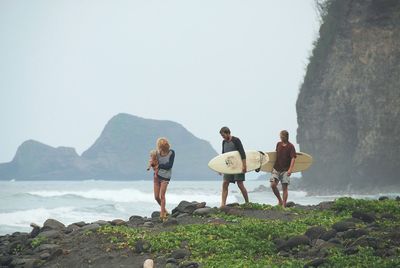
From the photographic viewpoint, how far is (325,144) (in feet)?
304

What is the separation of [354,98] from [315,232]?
234 ft

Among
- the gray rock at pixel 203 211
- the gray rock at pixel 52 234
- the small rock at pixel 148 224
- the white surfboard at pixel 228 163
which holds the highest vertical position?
the white surfboard at pixel 228 163

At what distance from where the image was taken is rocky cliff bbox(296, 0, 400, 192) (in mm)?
78000

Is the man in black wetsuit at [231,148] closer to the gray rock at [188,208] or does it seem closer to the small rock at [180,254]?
the gray rock at [188,208]

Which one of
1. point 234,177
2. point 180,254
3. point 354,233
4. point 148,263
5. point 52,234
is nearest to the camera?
point 148,263

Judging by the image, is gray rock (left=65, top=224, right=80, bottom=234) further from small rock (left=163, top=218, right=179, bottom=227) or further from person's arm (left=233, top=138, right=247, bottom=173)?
person's arm (left=233, top=138, right=247, bottom=173)

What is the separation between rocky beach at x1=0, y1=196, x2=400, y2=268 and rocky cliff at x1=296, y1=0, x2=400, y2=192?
208ft

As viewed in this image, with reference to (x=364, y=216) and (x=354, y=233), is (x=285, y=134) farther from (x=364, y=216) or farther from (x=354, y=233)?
(x=354, y=233)

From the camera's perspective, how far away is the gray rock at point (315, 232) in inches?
547

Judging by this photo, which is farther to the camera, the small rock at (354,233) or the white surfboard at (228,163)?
the white surfboard at (228,163)

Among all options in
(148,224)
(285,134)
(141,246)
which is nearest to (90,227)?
(148,224)

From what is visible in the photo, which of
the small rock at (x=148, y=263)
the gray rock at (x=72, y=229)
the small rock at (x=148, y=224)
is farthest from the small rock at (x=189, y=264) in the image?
the gray rock at (x=72, y=229)

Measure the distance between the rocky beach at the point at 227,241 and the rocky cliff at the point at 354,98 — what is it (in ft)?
→ 208

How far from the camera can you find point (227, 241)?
13859mm
